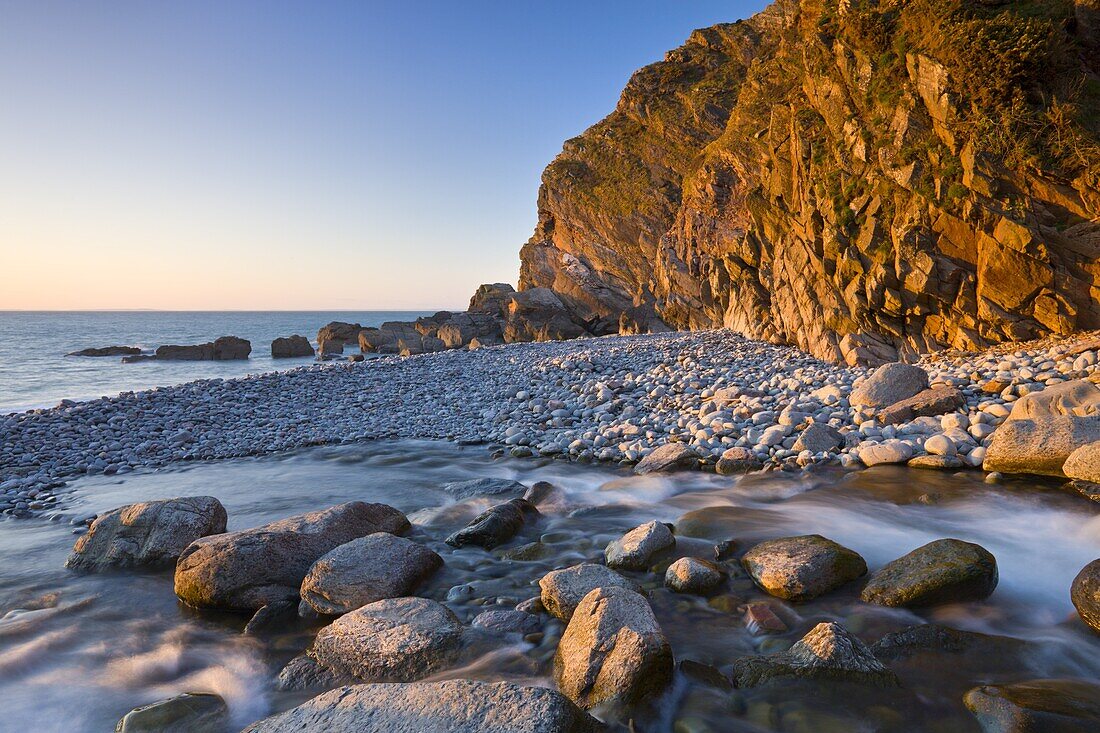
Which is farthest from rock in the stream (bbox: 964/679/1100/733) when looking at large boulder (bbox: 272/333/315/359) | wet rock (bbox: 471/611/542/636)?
large boulder (bbox: 272/333/315/359)

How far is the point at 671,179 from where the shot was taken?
1836 inches

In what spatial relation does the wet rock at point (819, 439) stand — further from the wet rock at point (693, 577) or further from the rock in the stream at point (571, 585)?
the rock in the stream at point (571, 585)

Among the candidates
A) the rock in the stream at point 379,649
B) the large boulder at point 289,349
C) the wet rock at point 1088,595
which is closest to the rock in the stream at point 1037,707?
the wet rock at point 1088,595

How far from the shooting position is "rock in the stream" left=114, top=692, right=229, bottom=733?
12.4ft

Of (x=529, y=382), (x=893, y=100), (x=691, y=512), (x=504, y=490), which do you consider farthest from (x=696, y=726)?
(x=893, y=100)

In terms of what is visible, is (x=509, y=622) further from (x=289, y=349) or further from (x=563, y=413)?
(x=289, y=349)

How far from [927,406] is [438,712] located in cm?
949

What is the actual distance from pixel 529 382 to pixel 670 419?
19.4 feet

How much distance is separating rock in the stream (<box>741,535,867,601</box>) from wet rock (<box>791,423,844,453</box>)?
380 cm

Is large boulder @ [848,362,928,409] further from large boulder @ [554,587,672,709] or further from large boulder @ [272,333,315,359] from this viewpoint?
large boulder @ [272,333,315,359]

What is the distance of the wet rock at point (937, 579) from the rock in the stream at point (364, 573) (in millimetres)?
3971

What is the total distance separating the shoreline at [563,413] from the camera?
940 centimetres

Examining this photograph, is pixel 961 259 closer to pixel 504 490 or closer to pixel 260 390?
pixel 504 490

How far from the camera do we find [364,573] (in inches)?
207
